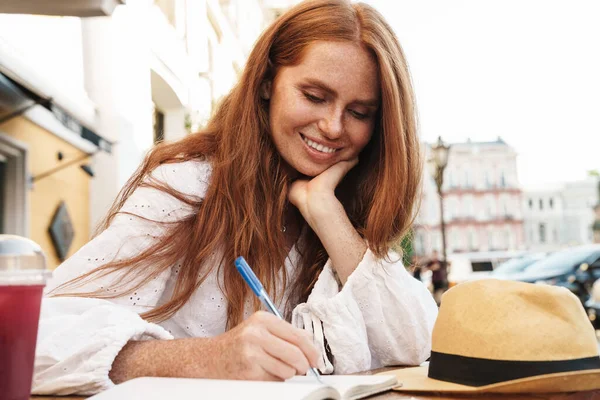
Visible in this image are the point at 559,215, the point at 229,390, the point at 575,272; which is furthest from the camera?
the point at 559,215

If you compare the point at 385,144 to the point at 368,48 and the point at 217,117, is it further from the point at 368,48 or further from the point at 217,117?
the point at 217,117

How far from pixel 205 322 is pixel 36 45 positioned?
6047 millimetres

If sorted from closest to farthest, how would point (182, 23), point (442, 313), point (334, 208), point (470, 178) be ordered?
point (442, 313)
point (334, 208)
point (182, 23)
point (470, 178)

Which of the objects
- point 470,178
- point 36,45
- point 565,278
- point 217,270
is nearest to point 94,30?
point 36,45

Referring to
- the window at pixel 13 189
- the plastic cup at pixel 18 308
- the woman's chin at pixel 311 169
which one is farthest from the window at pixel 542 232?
the plastic cup at pixel 18 308

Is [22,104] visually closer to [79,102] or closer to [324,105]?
[79,102]

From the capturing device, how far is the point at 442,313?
125 centimetres

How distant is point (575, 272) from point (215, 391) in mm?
9517

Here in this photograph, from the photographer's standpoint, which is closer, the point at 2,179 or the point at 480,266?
the point at 2,179

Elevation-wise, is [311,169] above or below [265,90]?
below

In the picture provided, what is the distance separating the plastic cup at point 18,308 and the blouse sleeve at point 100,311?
347mm

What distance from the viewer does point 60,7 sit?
18.5 feet

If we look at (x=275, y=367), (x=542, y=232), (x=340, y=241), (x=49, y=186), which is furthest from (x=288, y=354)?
(x=542, y=232)

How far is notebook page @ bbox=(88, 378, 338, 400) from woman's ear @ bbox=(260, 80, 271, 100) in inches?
49.1
